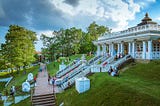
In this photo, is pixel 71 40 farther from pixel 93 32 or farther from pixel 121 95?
pixel 121 95

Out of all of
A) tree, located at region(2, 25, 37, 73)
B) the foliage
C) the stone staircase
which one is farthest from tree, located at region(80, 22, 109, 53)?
the stone staircase

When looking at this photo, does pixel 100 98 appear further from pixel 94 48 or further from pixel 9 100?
pixel 94 48

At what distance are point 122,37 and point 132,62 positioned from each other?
14.5 ft

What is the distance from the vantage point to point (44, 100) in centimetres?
1644

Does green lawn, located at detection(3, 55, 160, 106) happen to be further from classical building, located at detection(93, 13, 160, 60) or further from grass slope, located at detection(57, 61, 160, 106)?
classical building, located at detection(93, 13, 160, 60)

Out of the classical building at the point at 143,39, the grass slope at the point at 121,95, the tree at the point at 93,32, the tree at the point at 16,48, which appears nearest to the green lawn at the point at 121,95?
the grass slope at the point at 121,95

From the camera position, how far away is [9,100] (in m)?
19.1

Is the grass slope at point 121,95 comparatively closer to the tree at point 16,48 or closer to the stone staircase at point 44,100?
the stone staircase at point 44,100

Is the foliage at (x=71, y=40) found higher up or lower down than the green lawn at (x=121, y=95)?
higher up

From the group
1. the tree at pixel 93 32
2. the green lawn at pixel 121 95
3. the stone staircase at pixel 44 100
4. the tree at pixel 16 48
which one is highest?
the tree at pixel 93 32

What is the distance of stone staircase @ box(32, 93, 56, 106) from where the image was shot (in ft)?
52.3

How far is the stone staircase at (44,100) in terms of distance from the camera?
15.9m

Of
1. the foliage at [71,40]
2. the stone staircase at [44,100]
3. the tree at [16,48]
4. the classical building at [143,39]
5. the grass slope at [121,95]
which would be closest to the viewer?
the grass slope at [121,95]

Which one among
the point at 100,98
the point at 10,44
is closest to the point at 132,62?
the point at 100,98
